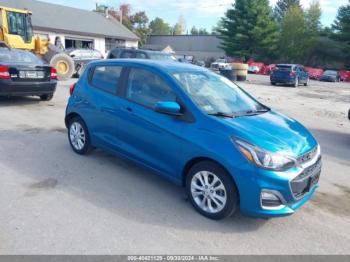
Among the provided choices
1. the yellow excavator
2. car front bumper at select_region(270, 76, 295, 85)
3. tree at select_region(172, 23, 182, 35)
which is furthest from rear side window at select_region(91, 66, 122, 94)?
tree at select_region(172, 23, 182, 35)

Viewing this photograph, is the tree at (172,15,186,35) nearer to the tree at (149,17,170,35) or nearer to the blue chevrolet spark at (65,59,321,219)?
the tree at (149,17,170,35)

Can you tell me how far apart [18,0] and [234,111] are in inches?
1568

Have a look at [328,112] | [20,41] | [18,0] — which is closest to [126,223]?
[328,112]

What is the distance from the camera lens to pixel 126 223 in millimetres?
3730

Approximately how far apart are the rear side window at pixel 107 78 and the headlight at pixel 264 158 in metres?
2.30

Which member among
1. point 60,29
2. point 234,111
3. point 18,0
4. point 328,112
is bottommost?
point 328,112

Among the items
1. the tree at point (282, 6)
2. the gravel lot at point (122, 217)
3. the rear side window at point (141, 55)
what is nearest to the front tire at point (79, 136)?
the gravel lot at point (122, 217)

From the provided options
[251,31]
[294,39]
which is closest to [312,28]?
[294,39]

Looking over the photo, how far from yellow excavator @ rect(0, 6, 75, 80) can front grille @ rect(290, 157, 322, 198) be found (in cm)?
1414

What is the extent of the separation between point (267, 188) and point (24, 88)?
8.05 metres

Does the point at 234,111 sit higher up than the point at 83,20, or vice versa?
the point at 83,20

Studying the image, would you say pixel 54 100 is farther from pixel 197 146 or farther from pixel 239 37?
pixel 239 37

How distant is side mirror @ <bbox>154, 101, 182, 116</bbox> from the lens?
4.04 metres

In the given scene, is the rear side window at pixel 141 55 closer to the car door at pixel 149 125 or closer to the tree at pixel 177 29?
the car door at pixel 149 125
